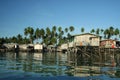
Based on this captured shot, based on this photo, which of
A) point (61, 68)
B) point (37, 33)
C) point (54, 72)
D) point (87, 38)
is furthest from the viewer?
point (37, 33)

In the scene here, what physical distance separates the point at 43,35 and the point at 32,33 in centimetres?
655

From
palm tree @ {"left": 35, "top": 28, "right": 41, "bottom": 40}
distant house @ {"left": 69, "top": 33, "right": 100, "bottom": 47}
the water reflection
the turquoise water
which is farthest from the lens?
palm tree @ {"left": 35, "top": 28, "right": 41, "bottom": 40}

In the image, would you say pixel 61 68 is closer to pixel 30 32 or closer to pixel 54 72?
pixel 54 72

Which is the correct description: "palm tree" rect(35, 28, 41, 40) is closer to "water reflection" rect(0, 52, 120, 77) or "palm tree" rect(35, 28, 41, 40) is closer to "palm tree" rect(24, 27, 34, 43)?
"palm tree" rect(24, 27, 34, 43)

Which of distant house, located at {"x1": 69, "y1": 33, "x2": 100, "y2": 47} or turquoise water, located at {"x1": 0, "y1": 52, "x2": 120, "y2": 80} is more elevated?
distant house, located at {"x1": 69, "y1": 33, "x2": 100, "y2": 47}

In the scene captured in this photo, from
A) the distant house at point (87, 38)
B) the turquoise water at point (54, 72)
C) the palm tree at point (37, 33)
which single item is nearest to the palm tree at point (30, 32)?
the palm tree at point (37, 33)

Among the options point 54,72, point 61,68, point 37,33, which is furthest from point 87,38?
point 37,33

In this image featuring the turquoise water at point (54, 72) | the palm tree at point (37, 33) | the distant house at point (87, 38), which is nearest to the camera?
the turquoise water at point (54, 72)

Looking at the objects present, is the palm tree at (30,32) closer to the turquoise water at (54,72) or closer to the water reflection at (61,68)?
the water reflection at (61,68)

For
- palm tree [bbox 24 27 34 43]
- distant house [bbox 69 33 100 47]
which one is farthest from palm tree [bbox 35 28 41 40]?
distant house [bbox 69 33 100 47]

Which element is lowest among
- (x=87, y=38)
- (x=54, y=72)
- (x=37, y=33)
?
(x=54, y=72)

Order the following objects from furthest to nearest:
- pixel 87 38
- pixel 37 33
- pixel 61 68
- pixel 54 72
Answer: pixel 37 33 → pixel 87 38 → pixel 61 68 → pixel 54 72

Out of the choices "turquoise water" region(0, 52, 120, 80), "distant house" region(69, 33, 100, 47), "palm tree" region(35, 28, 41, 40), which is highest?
"palm tree" region(35, 28, 41, 40)

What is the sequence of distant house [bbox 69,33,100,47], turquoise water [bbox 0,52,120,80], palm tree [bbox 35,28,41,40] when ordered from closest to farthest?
turquoise water [bbox 0,52,120,80]
distant house [bbox 69,33,100,47]
palm tree [bbox 35,28,41,40]
